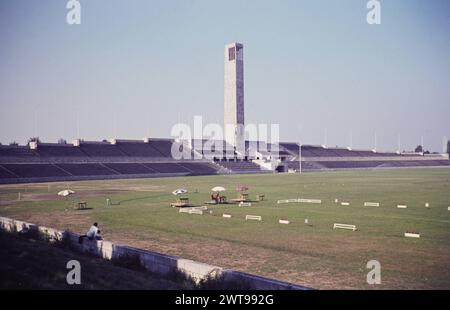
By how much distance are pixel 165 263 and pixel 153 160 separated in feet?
243

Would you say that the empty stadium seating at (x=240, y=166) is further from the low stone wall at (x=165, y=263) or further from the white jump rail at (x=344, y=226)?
the low stone wall at (x=165, y=263)

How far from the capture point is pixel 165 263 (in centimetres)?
1212

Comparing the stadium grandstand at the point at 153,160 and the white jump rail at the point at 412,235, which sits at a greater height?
the stadium grandstand at the point at 153,160

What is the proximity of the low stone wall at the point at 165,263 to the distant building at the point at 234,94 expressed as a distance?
87941 millimetres

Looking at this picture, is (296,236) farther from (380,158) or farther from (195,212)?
(380,158)

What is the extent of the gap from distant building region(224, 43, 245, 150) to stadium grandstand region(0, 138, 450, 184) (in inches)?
138

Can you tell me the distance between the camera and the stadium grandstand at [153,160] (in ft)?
219

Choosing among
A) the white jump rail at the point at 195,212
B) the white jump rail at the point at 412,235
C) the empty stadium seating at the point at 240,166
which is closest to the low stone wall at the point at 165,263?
the white jump rail at the point at 412,235

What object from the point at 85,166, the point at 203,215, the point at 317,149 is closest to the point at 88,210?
the point at 203,215

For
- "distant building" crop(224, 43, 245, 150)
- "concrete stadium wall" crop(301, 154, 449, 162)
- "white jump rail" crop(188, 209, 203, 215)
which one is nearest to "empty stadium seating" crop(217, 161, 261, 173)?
"distant building" crop(224, 43, 245, 150)

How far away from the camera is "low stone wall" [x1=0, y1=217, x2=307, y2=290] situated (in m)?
9.89

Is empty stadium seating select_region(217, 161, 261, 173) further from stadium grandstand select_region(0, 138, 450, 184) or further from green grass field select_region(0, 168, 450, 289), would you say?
green grass field select_region(0, 168, 450, 289)
